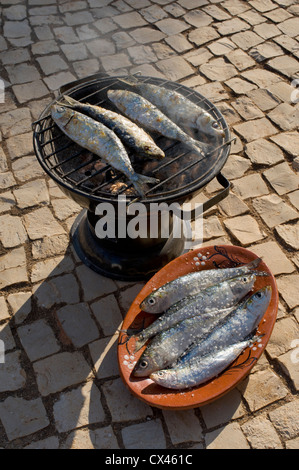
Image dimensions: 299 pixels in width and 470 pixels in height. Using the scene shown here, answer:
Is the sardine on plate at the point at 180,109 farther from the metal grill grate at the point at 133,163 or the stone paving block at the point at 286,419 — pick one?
Result: the stone paving block at the point at 286,419

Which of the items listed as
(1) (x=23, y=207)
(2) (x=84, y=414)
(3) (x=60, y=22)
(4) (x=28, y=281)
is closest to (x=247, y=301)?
(2) (x=84, y=414)

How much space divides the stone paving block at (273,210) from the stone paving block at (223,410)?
7.11 feet

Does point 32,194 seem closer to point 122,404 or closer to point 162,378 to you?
point 122,404

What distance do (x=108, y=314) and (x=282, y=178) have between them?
290cm

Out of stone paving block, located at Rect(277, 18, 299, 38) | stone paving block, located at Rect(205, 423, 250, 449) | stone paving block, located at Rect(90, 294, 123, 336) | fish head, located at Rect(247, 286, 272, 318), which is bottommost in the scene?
stone paving block, located at Rect(90, 294, 123, 336)

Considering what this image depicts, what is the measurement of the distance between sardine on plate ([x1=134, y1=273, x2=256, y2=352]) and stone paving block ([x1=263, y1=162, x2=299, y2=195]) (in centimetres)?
190

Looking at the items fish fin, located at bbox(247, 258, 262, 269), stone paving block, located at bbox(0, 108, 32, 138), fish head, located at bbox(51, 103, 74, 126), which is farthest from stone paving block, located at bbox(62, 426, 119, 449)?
stone paving block, located at bbox(0, 108, 32, 138)

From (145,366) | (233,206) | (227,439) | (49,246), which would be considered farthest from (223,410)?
(49,246)

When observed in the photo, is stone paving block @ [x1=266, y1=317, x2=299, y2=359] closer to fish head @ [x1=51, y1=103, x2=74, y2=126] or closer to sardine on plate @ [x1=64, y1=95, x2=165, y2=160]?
sardine on plate @ [x1=64, y1=95, x2=165, y2=160]

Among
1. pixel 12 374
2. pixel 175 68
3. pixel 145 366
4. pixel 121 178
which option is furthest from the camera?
pixel 175 68

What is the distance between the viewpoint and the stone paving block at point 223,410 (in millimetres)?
3846

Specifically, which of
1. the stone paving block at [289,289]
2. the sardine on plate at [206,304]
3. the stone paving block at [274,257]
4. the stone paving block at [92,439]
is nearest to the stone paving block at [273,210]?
the stone paving block at [274,257]

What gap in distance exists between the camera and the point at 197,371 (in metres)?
3.65

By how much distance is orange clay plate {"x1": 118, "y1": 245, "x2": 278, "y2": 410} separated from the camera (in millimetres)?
3580
